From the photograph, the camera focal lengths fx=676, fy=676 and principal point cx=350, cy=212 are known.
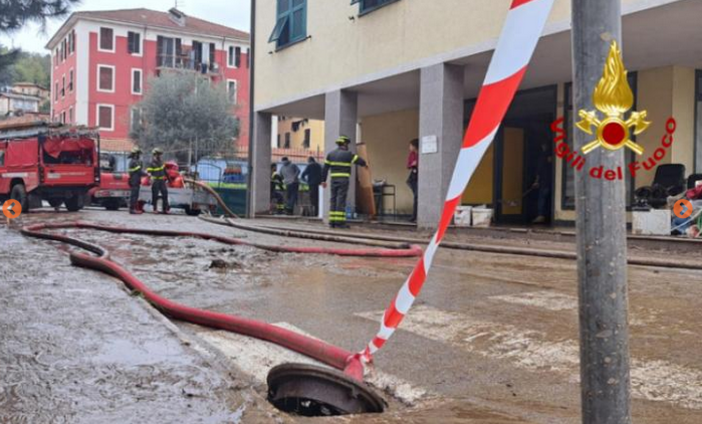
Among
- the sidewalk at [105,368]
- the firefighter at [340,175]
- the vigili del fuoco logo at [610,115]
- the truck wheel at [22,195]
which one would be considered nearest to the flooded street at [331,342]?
the sidewalk at [105,368]

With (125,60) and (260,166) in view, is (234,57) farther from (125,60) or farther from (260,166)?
(260,166)

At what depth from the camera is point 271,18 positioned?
18344 millimetres

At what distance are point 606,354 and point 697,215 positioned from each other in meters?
8.69

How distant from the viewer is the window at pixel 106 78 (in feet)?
159

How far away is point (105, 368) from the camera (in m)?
3.06

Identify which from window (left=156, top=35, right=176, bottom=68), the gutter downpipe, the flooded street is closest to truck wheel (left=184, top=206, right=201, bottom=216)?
the gutter downpipe

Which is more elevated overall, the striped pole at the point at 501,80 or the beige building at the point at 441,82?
the beige building at the point at 441,82

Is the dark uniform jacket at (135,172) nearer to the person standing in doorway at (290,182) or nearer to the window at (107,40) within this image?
the person standing in doorway at (290,182)

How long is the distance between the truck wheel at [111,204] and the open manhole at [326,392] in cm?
2023

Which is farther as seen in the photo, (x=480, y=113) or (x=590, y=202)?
(x=480, y=113)

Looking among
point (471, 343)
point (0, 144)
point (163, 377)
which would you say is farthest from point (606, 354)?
point (0, 144)

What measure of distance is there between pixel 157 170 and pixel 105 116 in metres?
Answer: 33.3

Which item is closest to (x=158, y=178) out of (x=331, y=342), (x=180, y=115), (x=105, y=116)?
(x=331, y=342)

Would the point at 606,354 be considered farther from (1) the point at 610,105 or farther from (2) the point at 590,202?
(1) the point at 610,105
